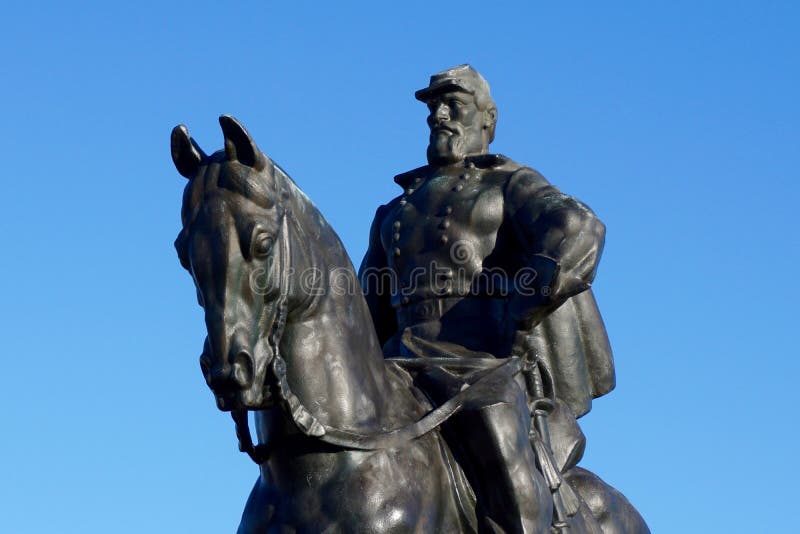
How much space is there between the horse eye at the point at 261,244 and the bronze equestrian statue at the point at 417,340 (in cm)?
1

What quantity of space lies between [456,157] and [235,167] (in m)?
4.09

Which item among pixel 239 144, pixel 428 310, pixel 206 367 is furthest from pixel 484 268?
pixel 206 367

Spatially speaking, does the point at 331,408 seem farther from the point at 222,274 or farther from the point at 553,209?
the point at 553,209

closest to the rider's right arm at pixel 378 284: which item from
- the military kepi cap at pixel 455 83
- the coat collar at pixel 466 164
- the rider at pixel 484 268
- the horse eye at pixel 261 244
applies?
the rider at pixel 484 268

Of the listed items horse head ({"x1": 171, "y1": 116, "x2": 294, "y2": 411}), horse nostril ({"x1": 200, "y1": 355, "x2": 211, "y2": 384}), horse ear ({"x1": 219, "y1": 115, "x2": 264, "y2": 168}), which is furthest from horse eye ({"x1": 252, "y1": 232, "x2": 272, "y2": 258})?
horse nostril ({"x1": 200, "y1": 355, "x2": 211, "y2": 384})

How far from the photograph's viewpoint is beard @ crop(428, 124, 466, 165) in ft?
43.7

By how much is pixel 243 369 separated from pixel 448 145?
468 centimetres

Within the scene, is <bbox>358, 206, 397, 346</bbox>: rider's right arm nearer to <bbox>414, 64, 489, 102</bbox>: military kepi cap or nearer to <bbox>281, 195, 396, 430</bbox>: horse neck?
<bbox>414, 64, 489, 102</bbox>: military kepi cap

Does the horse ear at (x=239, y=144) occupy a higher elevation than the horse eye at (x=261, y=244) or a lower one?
higher

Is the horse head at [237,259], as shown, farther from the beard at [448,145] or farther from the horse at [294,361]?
the beard at [448,145]

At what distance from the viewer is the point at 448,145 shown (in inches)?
525

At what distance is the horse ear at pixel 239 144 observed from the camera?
9.50 metres

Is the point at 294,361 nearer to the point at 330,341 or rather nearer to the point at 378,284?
the point at 330,341

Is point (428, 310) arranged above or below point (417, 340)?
above
